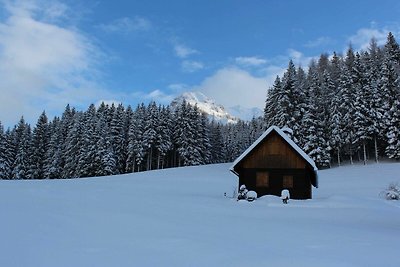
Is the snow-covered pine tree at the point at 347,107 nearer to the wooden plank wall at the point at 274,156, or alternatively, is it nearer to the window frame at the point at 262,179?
the wooden plank wall at the point at 274,156

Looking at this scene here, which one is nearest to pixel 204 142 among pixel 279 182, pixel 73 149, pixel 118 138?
pixel 118 138

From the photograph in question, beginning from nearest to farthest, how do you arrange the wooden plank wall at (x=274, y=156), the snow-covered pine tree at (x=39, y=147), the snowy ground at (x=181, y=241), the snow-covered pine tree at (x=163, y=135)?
the snowy ground at (x=181, y=241) → the wooden plank wall at (x=274, y=156) → the snow-covered pine tree at (x=163, y=135) → the snow-covered pine tree at (x=39, y=147)

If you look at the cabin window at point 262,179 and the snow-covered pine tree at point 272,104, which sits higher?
the snow-covered pine tree at point 272,104

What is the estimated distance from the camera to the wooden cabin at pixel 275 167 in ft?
90.7

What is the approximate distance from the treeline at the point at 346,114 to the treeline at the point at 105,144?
16922mm

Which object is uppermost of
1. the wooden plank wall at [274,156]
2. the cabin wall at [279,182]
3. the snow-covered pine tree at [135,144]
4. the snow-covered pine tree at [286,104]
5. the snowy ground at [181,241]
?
the snow-covered pine tree at [286,104]

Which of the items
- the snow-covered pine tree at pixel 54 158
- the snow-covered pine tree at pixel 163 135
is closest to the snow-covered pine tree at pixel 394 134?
the snow-covered pine tree at pixel 163 135

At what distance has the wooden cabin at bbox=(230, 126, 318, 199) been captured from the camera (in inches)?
1089

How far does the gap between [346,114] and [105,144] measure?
3990 centimetres

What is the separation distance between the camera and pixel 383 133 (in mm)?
49906

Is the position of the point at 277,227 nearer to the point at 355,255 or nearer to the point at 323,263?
the point at 355,255

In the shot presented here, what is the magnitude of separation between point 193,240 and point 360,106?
48025mm

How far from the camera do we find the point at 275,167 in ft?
92.3

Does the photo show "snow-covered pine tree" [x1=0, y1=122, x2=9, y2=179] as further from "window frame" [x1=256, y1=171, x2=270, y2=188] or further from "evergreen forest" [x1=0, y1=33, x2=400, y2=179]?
"window frame" [x1=256, y1=171, x2=270, y2=188]
